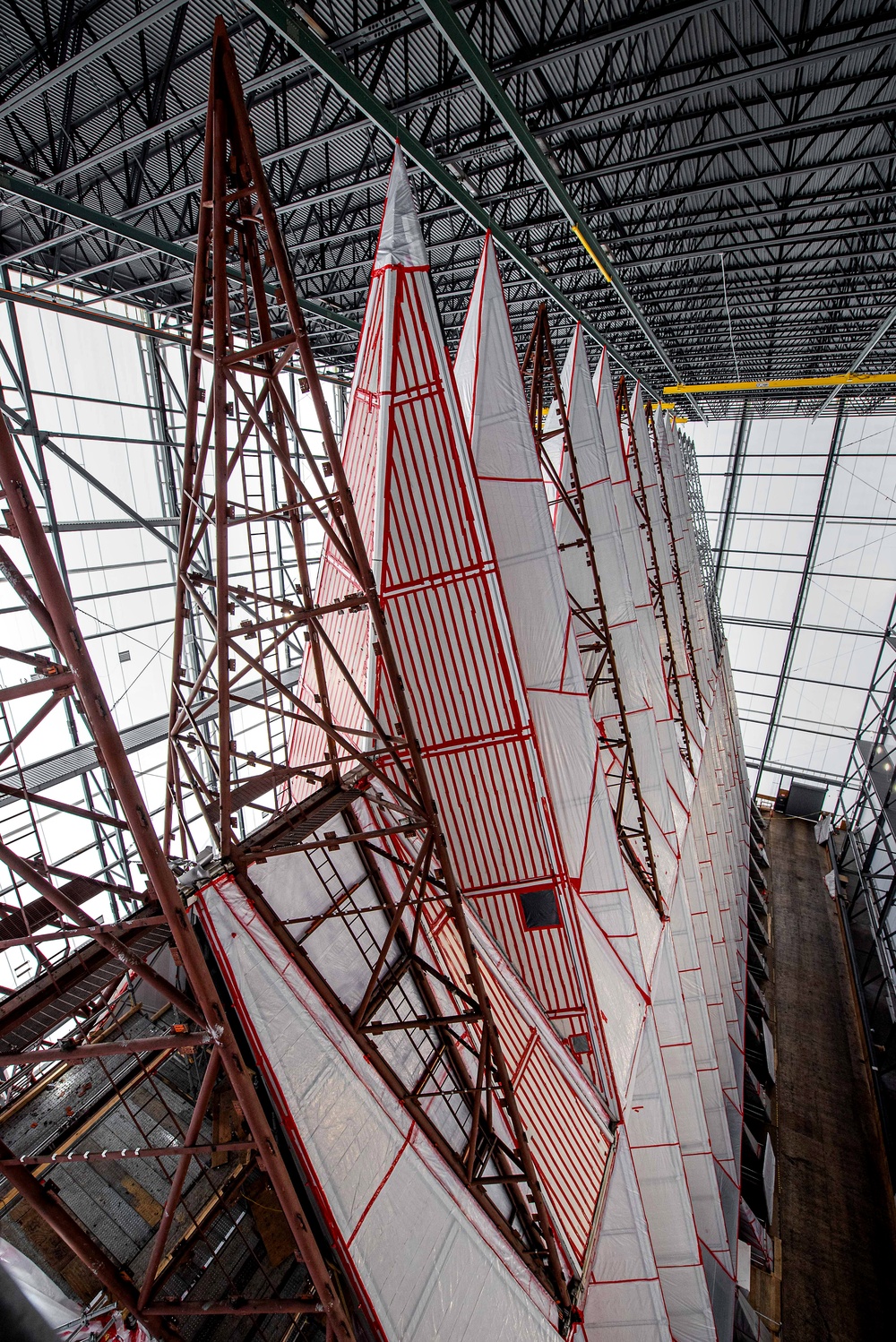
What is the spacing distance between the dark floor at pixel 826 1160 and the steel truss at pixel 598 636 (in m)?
10.2

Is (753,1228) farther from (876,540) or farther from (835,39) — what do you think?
(876,540)

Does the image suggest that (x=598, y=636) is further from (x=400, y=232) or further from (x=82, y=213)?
(x=82, y=213)

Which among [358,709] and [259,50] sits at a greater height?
[259,50]

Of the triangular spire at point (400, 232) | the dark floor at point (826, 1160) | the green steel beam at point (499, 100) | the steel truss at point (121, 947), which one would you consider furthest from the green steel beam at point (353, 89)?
the dark floor at point (826, 1160)

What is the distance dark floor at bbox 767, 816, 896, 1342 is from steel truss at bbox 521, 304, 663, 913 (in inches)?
401

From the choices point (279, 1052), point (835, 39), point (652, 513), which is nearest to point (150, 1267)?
point (279, 1052)

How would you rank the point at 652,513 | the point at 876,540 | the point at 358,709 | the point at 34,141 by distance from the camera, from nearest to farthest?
1. the point at 358,709
2. the point at 34,141
3. the point at 652,513
4. the point at 876,540

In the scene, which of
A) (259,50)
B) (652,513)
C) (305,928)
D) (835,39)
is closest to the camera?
(305,928)

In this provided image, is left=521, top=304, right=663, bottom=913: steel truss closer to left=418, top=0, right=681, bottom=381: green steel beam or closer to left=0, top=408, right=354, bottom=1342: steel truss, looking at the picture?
left=418, top=0, right=681, bottom=381: green steel beam

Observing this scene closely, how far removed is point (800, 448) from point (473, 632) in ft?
125

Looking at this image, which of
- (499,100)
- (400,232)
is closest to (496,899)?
(400,232)

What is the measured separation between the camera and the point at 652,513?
20.1 metres

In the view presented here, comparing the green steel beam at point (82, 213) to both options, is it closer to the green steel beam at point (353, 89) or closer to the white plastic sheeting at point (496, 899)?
the green steel beam at point (353, 89)

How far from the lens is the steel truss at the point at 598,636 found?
12.5 meters
